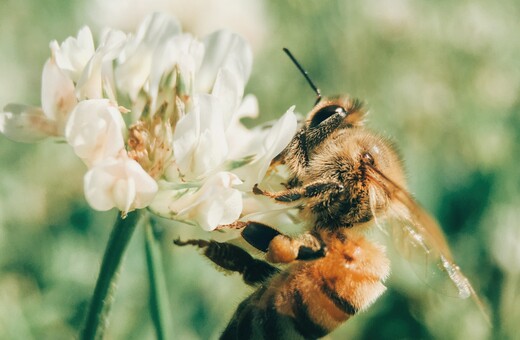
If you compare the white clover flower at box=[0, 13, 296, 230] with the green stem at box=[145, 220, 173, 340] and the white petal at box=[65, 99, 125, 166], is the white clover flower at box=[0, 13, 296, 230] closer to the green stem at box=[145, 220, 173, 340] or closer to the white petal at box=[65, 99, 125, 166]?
the white petal at box=[65, 99, 125, 166]

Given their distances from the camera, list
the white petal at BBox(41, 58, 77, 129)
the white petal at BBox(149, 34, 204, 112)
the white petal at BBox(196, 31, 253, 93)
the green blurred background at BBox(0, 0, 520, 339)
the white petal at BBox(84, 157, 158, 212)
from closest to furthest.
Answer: the white petal at BBox(84, 157, 158, 212) → the white petal at BBox(41, 58, 77, 129) → the white petal at BBox(149, 34, 204, 112) → the white petal at BBox(196, 31, 253, 93) → the green blurred background at BBox(0, 0, 520, 339)

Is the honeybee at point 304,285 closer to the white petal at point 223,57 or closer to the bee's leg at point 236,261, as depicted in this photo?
the bee's leg at point 236,261

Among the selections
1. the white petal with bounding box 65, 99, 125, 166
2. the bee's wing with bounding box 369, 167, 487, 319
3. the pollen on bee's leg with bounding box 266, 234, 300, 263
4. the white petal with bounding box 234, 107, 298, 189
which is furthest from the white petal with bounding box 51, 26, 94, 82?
the bee's wing with bounding box 369, 167, 487, 319

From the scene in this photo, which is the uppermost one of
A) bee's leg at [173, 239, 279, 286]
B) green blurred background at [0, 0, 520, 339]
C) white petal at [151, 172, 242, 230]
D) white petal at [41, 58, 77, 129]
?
white petal at [41, 58, 77, 129]

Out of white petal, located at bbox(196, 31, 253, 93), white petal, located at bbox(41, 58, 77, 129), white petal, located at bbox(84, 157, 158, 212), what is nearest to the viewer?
white petal, located at bbox(84, 157, 158, 212)

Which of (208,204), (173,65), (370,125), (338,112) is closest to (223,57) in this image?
(173,65)

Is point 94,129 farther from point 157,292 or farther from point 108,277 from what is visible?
point 157,292

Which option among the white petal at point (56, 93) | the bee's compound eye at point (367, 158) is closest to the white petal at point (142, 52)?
the white petal at point (56, 93)
